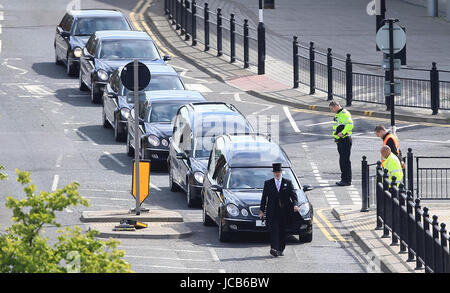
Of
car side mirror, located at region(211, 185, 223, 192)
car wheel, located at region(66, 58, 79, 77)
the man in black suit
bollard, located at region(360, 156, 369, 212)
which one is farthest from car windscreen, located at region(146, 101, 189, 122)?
car wheel, located at region(66, 58, 79, 77)

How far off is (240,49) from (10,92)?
31.7ft

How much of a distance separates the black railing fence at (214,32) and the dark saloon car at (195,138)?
13972 mm

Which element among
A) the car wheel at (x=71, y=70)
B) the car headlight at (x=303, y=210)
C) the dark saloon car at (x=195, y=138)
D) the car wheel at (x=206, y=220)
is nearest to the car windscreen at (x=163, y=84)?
the dark saloon car at (x=195, y=138)

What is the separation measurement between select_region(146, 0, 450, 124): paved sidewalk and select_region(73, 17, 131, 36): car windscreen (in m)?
2.93

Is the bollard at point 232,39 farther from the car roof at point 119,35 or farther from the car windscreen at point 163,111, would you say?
the car windscreen at point 163,111

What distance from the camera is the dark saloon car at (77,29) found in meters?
38.0

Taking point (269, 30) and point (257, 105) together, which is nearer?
point (257, 105)

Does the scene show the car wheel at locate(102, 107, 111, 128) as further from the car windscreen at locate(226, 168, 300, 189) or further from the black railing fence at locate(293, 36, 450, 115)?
the car windscreen at locate(226, 168, 300, 189)
